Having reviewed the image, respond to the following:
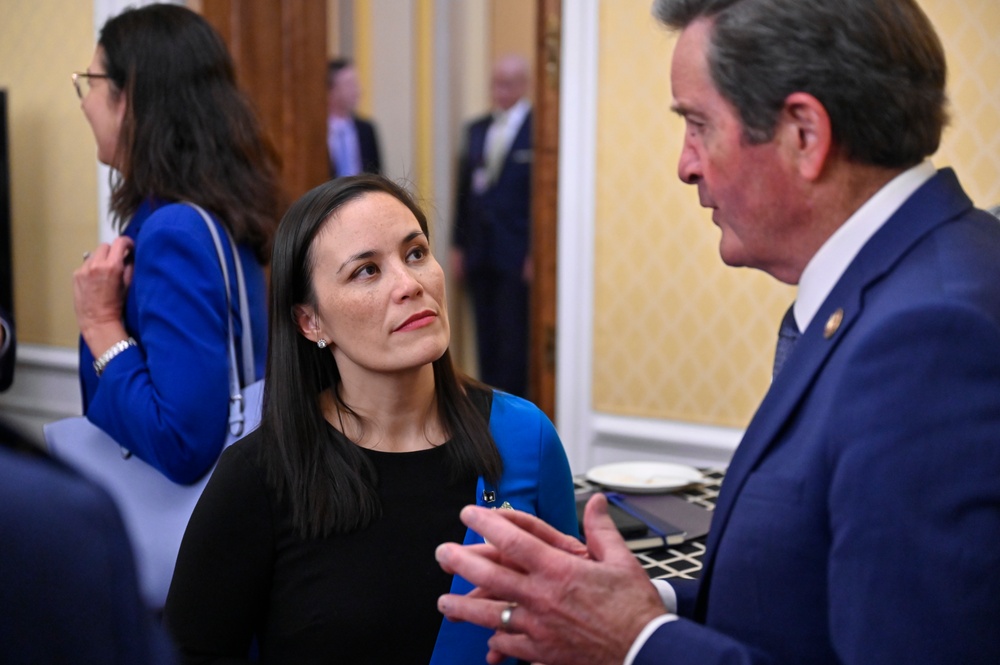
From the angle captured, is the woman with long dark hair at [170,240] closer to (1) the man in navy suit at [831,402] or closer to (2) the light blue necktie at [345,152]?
(1) the man in navy suit at [831,402]

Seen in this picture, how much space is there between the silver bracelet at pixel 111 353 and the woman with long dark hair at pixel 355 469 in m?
0.54

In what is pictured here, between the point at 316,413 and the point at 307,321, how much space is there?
0.58ft

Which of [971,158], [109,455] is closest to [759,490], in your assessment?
[109,455]

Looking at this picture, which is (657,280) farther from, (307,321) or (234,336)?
(307,321)

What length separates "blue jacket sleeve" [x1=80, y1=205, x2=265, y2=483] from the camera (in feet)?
6.84

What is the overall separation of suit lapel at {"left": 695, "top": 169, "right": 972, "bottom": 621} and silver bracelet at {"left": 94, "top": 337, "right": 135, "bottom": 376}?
56.6 inches

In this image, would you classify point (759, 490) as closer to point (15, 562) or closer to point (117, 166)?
point (15, 562)

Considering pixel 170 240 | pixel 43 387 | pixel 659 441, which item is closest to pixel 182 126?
pixel 170 240

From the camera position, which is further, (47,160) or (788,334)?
(47,160)

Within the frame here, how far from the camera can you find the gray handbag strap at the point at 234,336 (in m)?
2.14

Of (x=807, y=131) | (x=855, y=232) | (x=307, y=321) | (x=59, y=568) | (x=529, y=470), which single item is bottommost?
(x=529, y=470)

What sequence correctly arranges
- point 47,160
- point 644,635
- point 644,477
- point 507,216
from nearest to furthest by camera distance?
point 644,635 < point 644,477 < point 47,160 < point 507,216

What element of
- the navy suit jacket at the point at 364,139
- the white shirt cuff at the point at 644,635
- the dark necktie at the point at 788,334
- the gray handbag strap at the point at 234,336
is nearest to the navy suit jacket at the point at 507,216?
the navy suit jacket at the point at 364,139

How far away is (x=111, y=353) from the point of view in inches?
86.0
